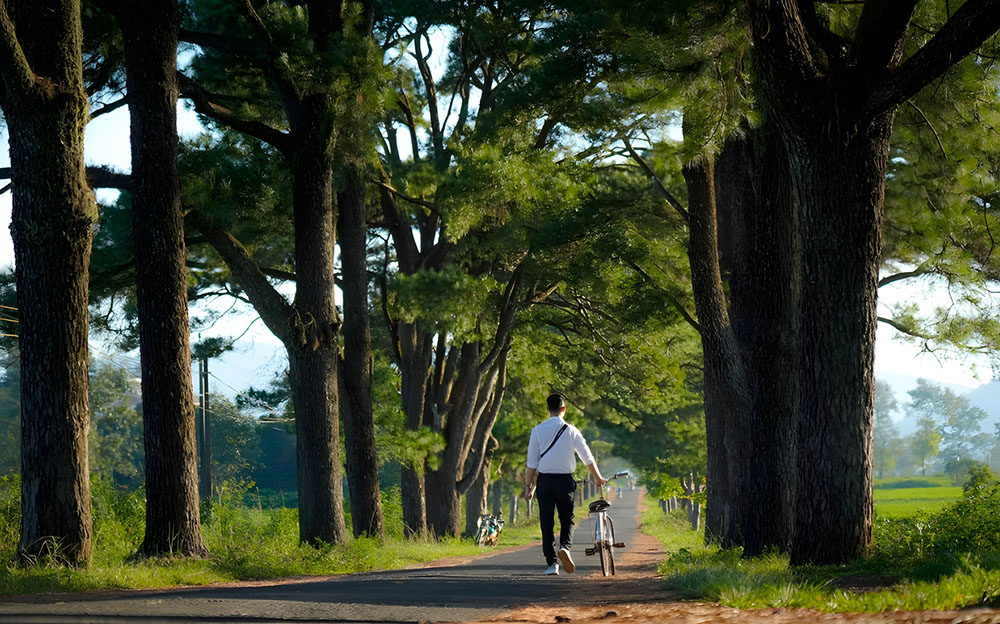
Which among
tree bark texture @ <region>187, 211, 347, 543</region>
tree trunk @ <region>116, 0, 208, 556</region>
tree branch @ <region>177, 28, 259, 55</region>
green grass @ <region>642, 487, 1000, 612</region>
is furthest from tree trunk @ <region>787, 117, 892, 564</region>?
tree branch @ <region>177, 28, 259, 55</region>

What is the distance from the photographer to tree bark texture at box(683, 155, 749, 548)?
1488 cm

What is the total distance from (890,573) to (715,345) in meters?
6.91

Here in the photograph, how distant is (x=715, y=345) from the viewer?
15.4 m

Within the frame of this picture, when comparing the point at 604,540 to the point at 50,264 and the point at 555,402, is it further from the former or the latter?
the point at 50,264

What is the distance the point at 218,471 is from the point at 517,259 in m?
69.5

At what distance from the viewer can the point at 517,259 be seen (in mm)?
23500

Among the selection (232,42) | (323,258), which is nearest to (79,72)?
(232,42)

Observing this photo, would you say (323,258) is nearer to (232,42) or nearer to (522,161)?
(232,42)

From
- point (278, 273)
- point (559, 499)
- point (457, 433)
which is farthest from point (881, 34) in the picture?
point (457, 433)

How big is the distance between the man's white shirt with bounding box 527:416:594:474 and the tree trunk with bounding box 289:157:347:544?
5.96m

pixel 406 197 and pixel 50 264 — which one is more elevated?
pixel 406 197

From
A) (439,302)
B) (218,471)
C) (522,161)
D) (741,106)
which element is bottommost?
(218,471)

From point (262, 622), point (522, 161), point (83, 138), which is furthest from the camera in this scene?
point (522, 161)

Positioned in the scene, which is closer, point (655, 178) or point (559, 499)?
point (559, 499)
